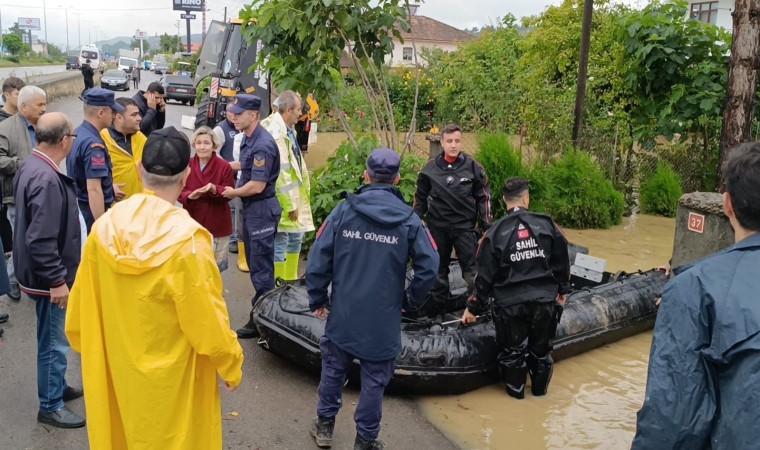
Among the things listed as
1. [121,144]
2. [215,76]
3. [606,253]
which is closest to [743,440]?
[121,144]

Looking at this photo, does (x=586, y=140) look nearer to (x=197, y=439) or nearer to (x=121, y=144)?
(x=121, y=144)

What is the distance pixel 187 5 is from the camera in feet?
250

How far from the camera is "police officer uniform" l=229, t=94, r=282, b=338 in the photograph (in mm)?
5441

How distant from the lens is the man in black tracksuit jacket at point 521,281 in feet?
15.6

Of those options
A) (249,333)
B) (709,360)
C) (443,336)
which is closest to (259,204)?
(249,333)

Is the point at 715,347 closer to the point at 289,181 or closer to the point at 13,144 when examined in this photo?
the point at 289,181

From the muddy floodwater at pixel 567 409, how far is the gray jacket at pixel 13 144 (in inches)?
153

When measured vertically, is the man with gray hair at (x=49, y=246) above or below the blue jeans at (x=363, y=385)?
above

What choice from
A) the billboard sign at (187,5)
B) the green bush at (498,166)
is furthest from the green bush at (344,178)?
the billboard sign at (187,5)

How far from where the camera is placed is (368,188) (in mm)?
3836

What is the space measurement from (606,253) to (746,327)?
794 centimetres

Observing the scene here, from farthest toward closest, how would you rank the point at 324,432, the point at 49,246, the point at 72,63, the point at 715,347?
the point at 72,63, the point at 324,432, the point at 49,246, the point at 715,347

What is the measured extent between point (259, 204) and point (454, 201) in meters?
1.76

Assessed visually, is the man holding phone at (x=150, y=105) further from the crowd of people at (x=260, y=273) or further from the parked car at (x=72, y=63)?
the parked car at (x=72, y=63)
